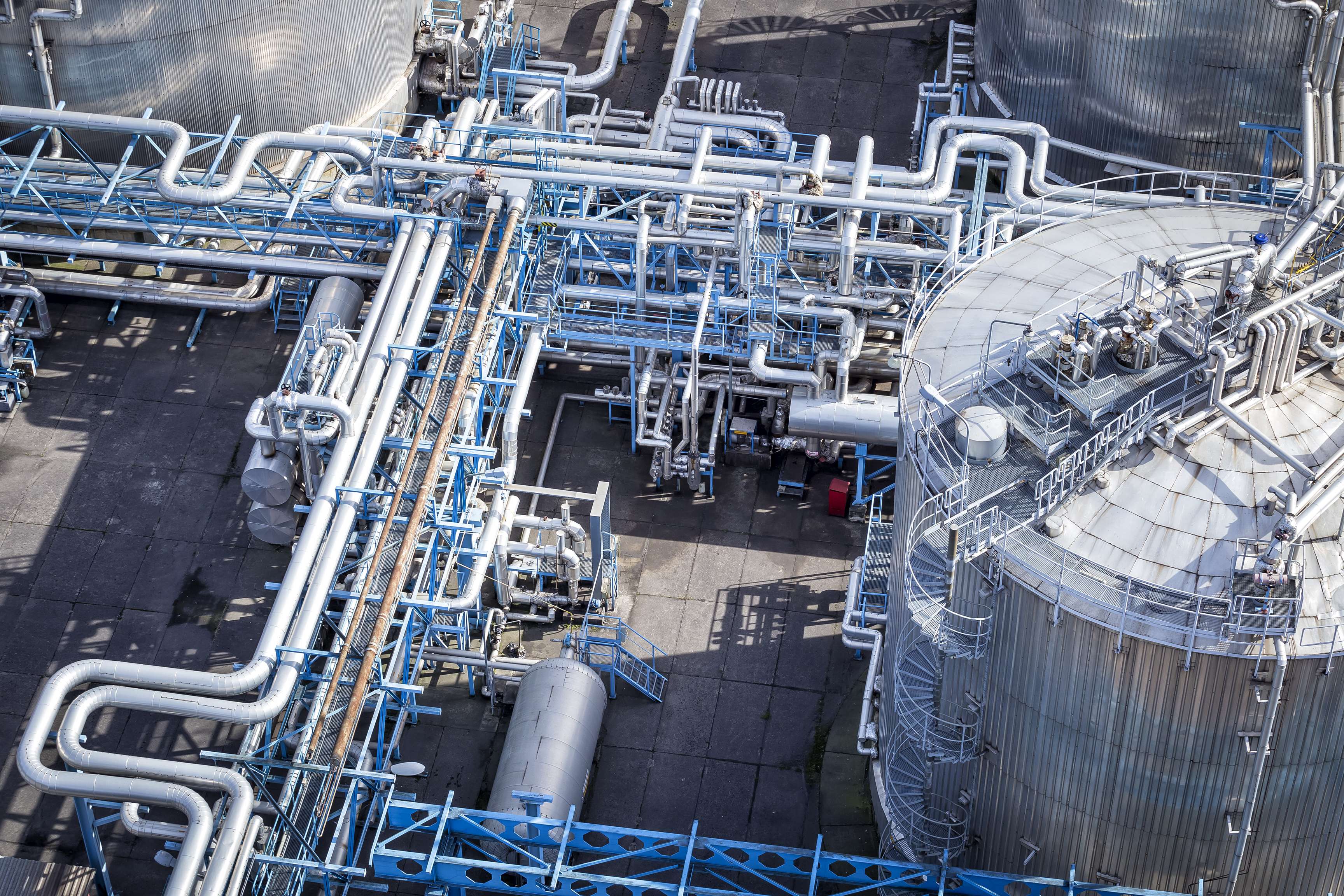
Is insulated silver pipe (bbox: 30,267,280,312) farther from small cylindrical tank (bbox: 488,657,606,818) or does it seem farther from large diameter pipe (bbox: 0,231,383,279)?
small cylindrical tank (bbox: 488,657,606,818)

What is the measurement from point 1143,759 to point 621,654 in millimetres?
15649

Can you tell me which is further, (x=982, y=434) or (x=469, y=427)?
(x=469, y=427)

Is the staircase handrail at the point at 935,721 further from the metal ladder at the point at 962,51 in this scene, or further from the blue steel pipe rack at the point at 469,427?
the metal ladder at the point at 962,51

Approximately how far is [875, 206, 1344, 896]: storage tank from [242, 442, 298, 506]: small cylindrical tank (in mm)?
15885

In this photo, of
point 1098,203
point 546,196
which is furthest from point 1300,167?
point 546,196

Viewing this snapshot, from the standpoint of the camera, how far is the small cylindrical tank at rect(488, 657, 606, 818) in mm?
44281

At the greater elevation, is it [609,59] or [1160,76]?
[609,59]

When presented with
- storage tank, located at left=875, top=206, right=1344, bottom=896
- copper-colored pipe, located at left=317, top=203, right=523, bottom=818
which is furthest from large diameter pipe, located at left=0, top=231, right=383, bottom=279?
storage tank, located at left=875, top=206, right=1344, bottom=896

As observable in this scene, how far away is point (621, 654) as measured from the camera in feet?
160

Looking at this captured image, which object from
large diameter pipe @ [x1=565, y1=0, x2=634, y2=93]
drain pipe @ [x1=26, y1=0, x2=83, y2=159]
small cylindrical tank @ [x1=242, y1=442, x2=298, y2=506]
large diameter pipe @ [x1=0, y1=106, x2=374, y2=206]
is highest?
large diameter pipe @ [x1=565, y1=0, x2=634, y2=93]

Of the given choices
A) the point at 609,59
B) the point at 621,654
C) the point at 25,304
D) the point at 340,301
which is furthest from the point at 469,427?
the point at 609,59

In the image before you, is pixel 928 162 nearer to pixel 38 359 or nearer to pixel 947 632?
pixel 947 632

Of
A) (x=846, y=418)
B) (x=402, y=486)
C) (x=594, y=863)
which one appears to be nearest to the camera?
(x=594, y=863)

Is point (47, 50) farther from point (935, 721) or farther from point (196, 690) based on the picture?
point (935, 721)
